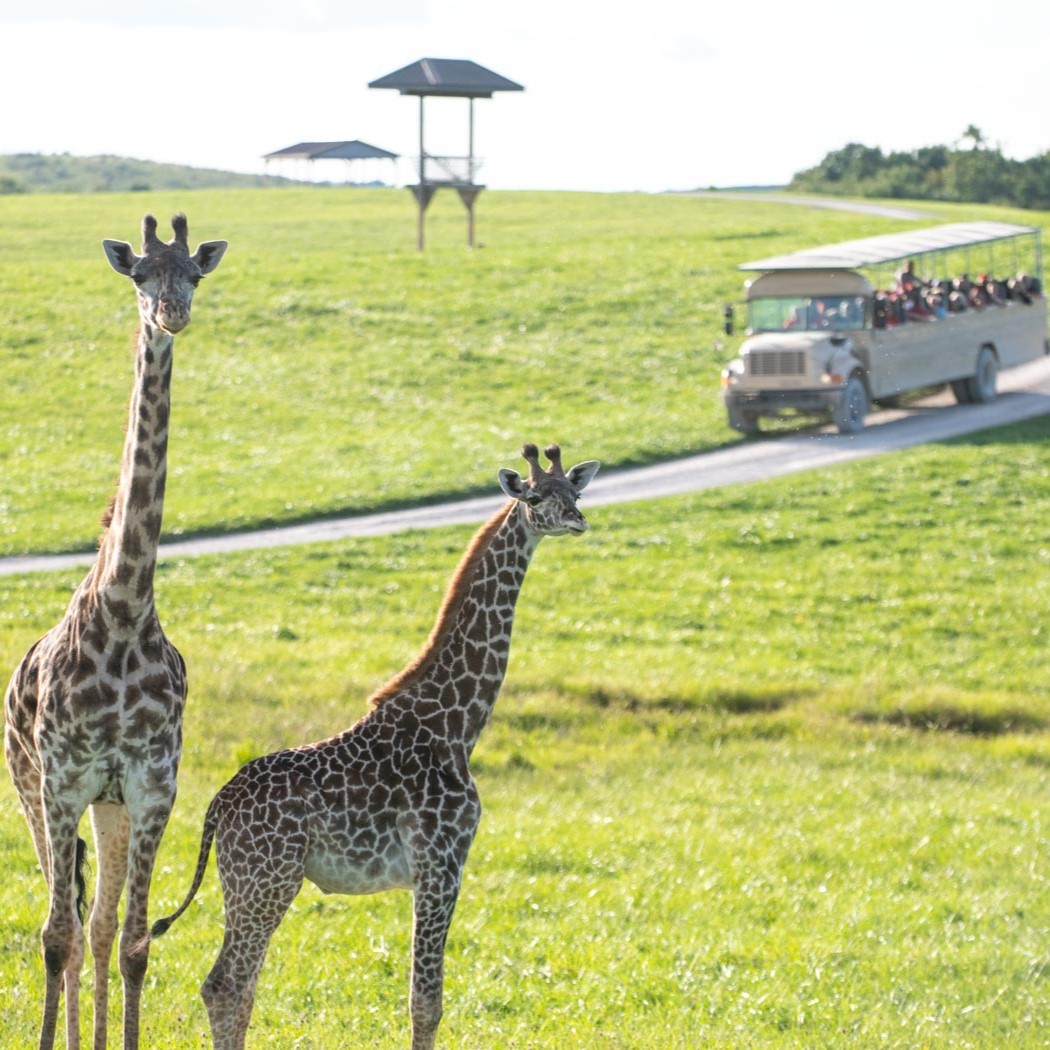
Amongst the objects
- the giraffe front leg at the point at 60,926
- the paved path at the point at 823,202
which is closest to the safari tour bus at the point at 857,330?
the giraffe front leg at the point at 60,926

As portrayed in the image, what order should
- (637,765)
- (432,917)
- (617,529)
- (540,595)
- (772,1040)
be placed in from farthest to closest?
(617,529), (540,595), (637,765), (772,1040), (432,917)

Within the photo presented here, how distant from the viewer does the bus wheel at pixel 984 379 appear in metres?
40.0

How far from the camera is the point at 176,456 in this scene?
3656 cm

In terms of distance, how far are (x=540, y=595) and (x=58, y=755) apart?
19489 mm

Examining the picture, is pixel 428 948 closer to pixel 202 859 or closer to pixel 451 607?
pixel 202 859

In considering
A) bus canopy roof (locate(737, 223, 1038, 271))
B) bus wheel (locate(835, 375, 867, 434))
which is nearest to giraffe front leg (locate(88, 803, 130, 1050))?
bus canopy roof (locate(737, 223, 1038, 271))

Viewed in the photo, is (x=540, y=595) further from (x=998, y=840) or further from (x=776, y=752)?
(x=998, y=840)

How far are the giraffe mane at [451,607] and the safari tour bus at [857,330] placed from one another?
2805cm

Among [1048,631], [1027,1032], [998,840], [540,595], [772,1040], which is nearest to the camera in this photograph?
[772,1040]

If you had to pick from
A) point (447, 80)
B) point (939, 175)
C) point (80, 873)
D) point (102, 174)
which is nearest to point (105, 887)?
point (80, 873)

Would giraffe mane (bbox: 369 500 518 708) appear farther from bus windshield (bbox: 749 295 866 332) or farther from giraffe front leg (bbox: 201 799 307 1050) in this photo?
bus windshield (bbox: 749 295 866 332)

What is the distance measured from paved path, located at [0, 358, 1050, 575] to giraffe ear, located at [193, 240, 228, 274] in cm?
2206

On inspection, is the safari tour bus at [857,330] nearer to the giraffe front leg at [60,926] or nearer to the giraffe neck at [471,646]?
the giraffe neck at [471,646]

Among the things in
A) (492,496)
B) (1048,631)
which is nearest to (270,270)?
(492,496)
